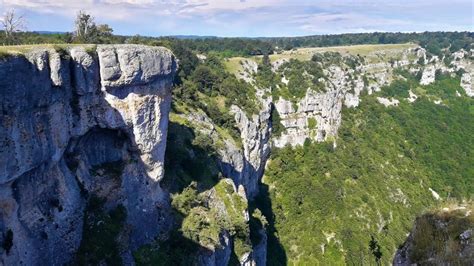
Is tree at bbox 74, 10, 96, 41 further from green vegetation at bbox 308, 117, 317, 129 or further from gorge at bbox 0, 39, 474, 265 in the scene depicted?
green vegetation at bbox 308, 117, 317, 129

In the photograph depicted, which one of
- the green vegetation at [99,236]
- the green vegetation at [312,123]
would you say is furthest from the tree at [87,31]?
the green vegetation at [312,123]

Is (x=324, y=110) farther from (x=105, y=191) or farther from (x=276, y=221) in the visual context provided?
(x=105, y=191)

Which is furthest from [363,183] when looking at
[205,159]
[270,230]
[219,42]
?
[219,42]

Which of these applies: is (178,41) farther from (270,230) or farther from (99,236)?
(99,236)

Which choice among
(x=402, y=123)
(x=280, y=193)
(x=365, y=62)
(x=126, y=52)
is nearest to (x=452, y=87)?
(x=365, y=62)

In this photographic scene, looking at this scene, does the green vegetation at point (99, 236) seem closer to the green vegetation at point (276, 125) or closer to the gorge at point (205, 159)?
the gorge at point (205, 159)
